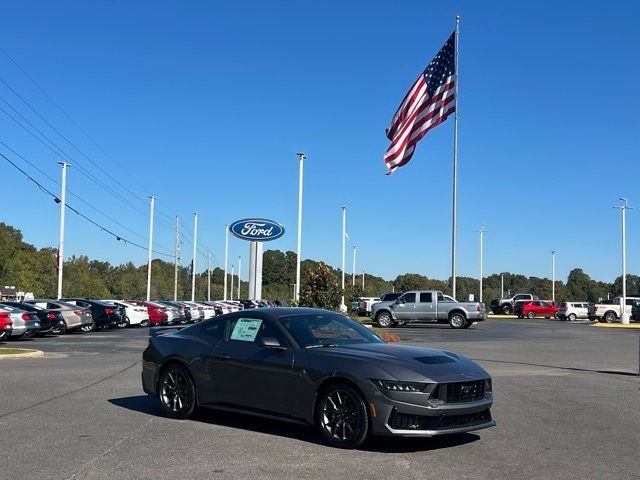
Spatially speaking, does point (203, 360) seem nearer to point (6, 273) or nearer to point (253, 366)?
point (253, 366)

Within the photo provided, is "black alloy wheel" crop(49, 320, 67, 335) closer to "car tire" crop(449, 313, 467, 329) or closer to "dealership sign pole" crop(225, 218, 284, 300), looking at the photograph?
"car tire" crop(449, 313, 467, 329)

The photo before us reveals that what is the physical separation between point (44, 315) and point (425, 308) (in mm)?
19213

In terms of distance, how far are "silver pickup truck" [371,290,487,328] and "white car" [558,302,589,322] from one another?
2294 cm

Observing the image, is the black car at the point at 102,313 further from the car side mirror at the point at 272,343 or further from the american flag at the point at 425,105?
the car side mirror at the point at 272,343

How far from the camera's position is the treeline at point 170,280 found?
313ft

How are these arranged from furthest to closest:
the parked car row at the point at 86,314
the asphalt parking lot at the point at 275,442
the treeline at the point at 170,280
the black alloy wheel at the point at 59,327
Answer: the treeline at the point at 170,280 → the black alloy wheel at the point at 59,327 → the parked car row at the point at 86,314 → the asphalt parking lot at the point at 275,442

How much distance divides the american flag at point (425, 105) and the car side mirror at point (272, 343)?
1921cm

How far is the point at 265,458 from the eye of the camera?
275 inches

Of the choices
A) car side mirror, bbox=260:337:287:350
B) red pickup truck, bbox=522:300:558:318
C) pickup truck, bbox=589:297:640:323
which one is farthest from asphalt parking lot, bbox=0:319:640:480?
red pickup truck, bbox=522:300:558:318

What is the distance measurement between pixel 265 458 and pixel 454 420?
6.34 ft

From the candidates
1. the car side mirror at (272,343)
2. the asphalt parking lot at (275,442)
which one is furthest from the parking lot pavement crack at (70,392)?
the car side mirror at (272,343)

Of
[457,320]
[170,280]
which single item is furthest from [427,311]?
[170,280]

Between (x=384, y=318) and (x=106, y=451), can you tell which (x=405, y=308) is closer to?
(x=384, y=318)

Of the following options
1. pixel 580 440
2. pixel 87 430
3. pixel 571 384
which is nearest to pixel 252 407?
pixel 87 430
